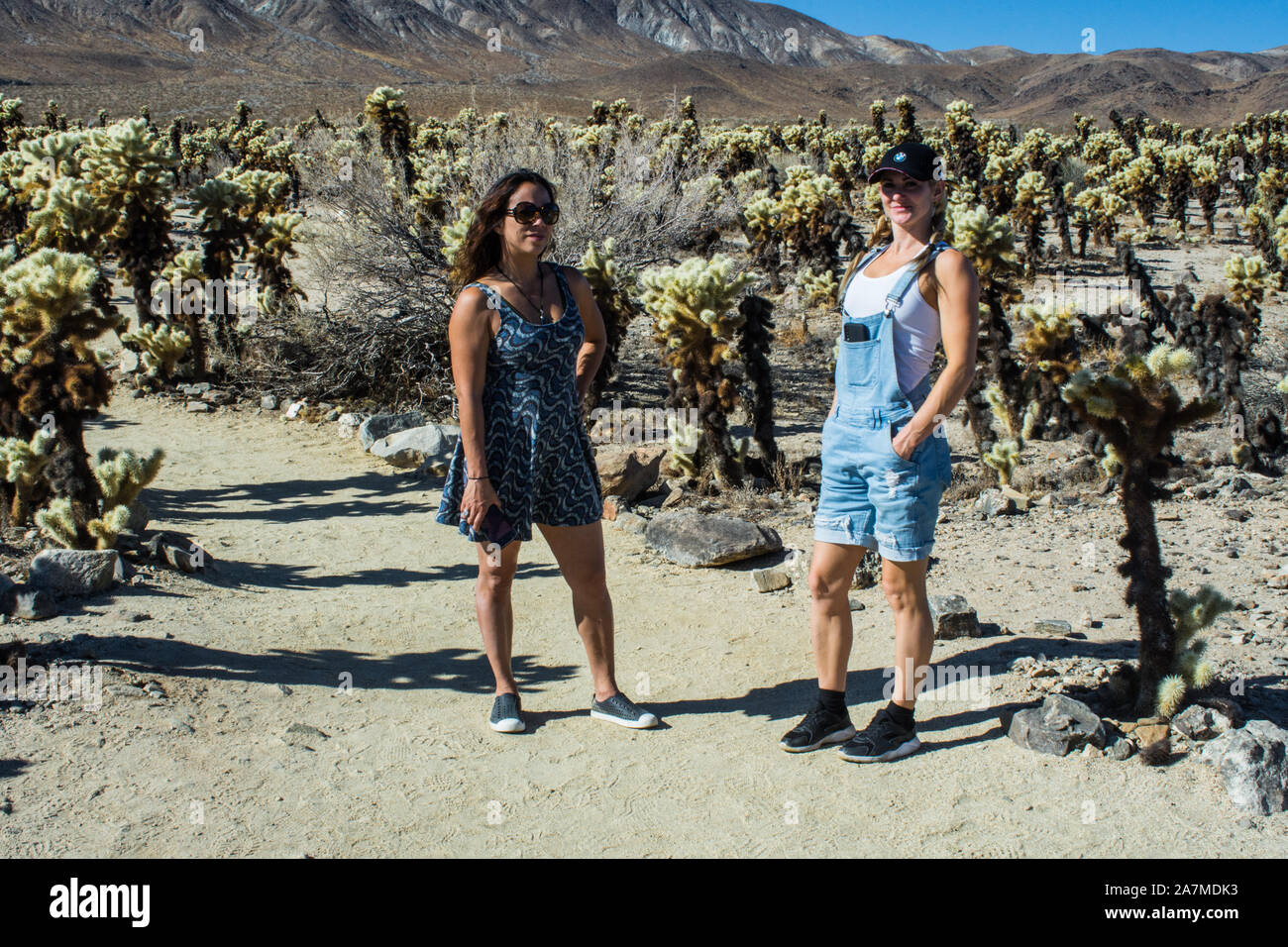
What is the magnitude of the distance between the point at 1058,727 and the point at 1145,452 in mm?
881

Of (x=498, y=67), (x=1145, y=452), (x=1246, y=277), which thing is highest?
(x=498, y=67)

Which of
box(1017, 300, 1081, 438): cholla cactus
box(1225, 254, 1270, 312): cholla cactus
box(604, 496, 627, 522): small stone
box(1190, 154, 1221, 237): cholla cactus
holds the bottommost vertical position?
box(604, 496, 627, 522): small stone

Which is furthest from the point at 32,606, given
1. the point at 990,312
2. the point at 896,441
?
the point at 990,312

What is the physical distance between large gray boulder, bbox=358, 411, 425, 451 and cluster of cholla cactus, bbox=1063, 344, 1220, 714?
18.7 ft

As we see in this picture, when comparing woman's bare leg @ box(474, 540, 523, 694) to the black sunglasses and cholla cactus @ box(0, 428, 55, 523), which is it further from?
cholla cactus @ box(0, 428, 55, 523)

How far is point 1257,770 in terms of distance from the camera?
2857mm

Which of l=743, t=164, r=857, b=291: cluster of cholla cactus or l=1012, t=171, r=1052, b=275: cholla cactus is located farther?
l=1012, t=171, r=1052, b=275: cholla cactus

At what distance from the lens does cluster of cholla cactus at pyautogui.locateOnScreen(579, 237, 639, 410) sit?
7.96 meters

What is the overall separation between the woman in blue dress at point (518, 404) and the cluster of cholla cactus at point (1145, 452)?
155cm

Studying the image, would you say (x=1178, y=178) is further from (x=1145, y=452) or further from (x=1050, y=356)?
(x=1145, y=452)

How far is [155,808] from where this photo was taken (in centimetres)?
297

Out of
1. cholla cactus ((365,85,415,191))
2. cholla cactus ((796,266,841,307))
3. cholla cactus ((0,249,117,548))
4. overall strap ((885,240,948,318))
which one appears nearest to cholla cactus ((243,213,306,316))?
cholla cactus ((365,85,415,191))

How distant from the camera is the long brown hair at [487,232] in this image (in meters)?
3.16
